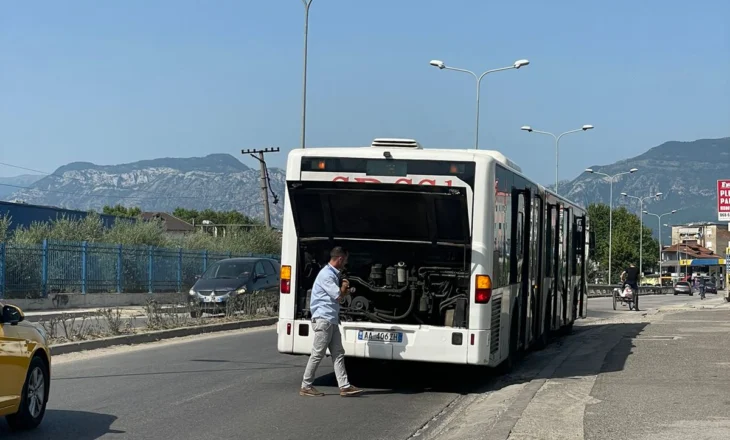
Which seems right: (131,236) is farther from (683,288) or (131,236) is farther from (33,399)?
(683,288)

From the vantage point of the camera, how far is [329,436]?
31.9ft

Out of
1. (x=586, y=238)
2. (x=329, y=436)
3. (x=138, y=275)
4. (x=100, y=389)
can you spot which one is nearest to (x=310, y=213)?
(x=100, y=389)

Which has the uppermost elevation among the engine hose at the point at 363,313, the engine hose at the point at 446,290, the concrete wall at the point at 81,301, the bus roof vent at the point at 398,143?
the bus roof vent at the point at 398,143

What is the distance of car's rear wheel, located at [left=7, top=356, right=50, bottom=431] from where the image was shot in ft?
31.0

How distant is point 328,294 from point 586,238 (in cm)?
1428

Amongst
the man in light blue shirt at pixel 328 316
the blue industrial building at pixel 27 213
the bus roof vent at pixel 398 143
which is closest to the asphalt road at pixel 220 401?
the man in light blue shirt at pixel 328 316

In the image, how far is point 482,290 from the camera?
41.5ft

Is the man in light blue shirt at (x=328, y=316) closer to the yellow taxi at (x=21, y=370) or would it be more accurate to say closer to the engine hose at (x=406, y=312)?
the engine hose at (x=406, y=312)

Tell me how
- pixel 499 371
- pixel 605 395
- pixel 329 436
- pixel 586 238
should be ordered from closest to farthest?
pixel 329 436 → pixel 605 395 → pixel 499 371 → pixel 586 238

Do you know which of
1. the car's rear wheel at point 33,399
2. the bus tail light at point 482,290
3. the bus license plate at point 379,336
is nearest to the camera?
the car's rear wheel at point 33,399

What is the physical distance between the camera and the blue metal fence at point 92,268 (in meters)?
31.7

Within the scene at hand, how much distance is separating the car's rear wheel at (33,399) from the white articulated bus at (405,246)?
3.86 meters

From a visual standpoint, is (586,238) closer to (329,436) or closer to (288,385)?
(288,385)

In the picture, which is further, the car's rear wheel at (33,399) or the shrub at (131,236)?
the shrub at (131,236)
